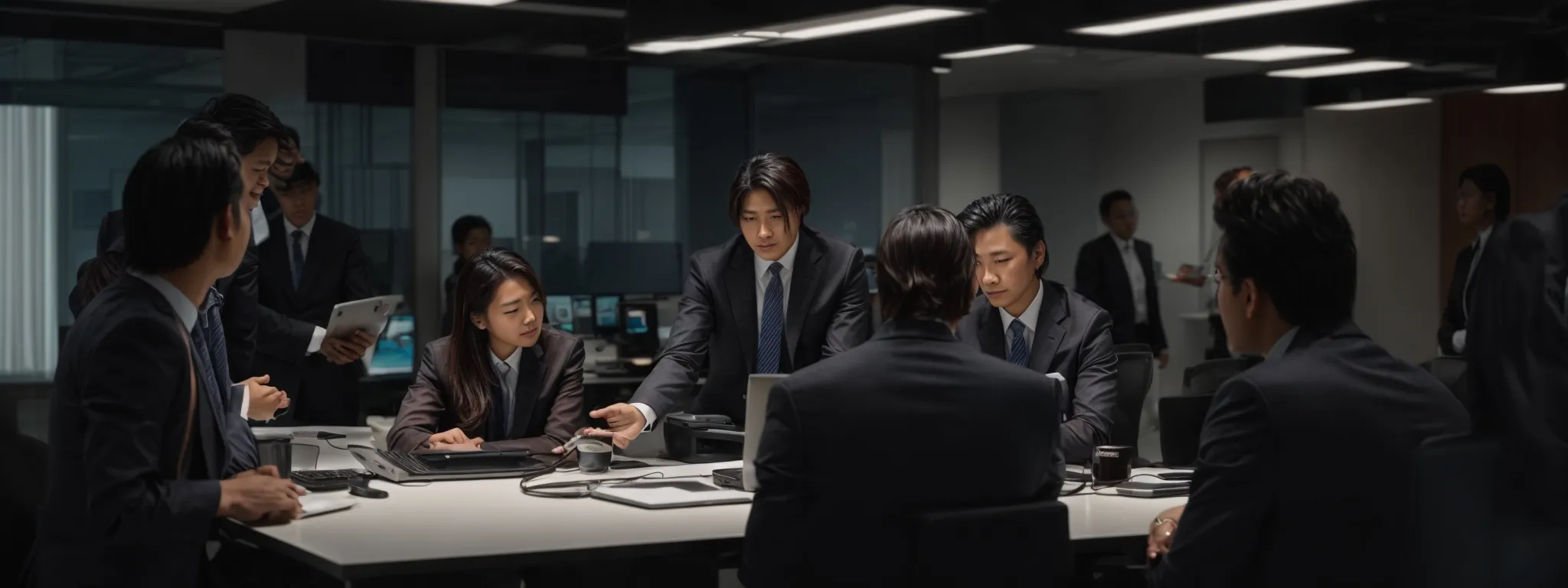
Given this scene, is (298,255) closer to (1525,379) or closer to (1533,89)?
(1525,379)

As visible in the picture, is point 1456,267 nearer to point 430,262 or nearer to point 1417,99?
point 1417,99

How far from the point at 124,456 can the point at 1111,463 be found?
81.3 inches

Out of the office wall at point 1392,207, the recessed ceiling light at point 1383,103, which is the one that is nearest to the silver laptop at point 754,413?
the recessed ceiling light at point 1383,103

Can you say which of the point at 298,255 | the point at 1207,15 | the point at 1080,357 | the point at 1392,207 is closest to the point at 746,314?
the point at 1080,357

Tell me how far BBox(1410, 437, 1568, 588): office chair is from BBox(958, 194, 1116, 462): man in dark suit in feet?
5.20

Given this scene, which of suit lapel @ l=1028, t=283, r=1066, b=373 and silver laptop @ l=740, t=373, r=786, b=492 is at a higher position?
suit lapel @ l=1028, t=283, r=1066, b=373

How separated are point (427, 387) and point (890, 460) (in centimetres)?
184

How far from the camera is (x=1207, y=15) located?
6230mm

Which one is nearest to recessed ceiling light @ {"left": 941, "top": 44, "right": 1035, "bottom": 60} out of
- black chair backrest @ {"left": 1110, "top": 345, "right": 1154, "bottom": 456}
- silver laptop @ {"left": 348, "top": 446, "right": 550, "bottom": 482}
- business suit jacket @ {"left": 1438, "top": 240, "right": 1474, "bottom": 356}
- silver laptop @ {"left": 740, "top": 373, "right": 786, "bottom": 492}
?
business suit jacket @ {"left": 1438, "top": 240, "right": 1474, "bottom": 356}

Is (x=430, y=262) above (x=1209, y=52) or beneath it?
beneath

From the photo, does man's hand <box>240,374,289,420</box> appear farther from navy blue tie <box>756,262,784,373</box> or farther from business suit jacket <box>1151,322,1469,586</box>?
business suit jacket <box>1151,322,1469,586</box>

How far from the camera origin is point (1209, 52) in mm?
7590

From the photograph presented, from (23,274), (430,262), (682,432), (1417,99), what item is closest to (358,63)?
(430,262)

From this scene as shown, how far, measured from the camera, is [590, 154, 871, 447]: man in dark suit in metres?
4.08
